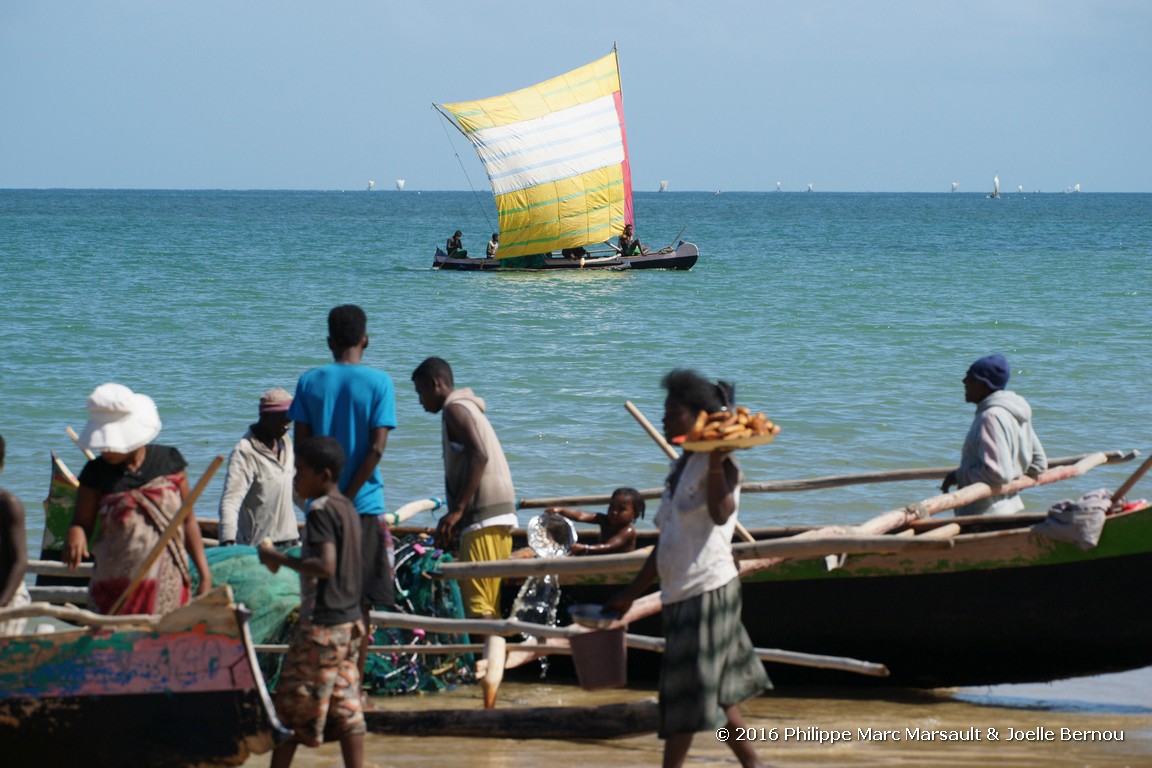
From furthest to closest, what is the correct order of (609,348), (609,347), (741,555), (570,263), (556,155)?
(570,263)
(556,155)
(609,347)
(609,348)
(741,555)

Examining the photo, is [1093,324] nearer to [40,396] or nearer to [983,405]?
[40,396]

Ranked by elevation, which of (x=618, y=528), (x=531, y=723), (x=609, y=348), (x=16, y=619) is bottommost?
(x=609, y=348)

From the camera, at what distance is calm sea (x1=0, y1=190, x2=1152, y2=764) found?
11.8 m

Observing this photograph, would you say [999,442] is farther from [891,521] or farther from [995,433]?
[891,521]

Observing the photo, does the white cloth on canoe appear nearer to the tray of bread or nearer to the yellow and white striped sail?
the tray of bread

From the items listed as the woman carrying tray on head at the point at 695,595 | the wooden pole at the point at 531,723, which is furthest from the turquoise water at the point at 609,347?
the woman carrying tray on head at the point at 695,595

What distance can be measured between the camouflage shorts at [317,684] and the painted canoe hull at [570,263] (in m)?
33.3

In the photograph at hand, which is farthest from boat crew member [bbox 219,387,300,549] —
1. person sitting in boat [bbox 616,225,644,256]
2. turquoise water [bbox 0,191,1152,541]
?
person sitting in boat [bbox 616,225,644,256]

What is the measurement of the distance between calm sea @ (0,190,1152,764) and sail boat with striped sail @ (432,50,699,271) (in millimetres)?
1246

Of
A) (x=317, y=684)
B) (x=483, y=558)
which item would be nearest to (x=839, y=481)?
(x=483, y=558)

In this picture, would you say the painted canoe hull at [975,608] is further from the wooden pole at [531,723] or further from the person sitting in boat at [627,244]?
the person sitting in boat at [627,244]

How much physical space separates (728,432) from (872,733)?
6.52 feet

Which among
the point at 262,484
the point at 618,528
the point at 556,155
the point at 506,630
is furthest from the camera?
the point at 556,155

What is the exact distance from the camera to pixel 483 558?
563 cm
